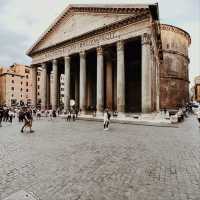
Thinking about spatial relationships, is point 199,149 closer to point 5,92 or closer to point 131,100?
point 131,100

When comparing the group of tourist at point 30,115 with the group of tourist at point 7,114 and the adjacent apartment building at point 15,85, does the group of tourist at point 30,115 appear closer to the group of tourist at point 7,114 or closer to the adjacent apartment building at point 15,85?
the group of tourist at point 7,114

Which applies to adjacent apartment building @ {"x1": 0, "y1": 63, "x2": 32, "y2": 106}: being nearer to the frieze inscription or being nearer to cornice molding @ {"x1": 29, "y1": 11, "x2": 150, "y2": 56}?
the frieze inscription

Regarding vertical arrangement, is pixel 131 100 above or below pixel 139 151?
above

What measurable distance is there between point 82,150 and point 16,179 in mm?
3476

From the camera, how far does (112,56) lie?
1275 inches

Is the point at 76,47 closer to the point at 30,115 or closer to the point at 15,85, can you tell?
the point at 30,115

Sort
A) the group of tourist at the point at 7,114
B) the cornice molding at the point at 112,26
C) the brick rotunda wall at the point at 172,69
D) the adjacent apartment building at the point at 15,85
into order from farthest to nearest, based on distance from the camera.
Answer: the adjacent apartment building at the point at 15,85 < the brick rotunda wall at the point at 172,69 < the cornice molding at the point at 112,26 < the group of tourist at the point at 7,114

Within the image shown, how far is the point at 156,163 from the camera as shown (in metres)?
6.54

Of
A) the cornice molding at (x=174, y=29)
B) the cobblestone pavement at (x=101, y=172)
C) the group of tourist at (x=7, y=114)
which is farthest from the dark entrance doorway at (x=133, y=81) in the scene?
the cobblestone pavement at (x=101, y=172)

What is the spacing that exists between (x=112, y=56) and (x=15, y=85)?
168 ft

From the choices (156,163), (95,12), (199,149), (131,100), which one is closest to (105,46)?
(95,12)

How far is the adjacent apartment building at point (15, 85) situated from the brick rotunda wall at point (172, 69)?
1749 inches

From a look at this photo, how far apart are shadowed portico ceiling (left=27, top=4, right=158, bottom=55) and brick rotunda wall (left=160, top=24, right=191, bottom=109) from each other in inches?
1009

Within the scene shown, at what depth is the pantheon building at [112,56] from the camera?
77.3ft
